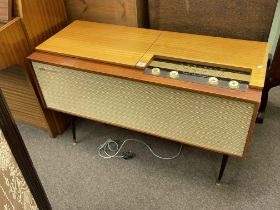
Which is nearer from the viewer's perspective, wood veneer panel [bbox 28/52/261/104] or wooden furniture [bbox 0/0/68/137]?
wood veneer panel [bbox 28/52/261/104]

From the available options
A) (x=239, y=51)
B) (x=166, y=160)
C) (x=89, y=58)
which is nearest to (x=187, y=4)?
(x=239, y=51)

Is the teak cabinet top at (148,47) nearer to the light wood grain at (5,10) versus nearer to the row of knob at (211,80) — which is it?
the row of knob at (211,80)

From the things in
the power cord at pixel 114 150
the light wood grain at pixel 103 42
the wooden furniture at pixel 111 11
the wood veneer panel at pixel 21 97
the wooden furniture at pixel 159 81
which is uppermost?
the wooden furniture at pixel 111 11

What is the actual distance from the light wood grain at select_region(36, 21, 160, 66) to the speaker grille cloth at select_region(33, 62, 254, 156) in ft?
0.27

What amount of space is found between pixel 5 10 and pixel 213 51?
870mm

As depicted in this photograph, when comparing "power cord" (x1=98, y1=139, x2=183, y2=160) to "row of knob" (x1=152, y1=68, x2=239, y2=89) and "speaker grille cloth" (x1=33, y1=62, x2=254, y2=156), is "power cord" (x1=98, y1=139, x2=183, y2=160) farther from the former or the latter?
"row of knob" (x1=152, y1=68, x2=239, y2=89)

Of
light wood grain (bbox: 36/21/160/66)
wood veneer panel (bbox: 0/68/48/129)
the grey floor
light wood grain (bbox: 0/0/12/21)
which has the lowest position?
the grey floor

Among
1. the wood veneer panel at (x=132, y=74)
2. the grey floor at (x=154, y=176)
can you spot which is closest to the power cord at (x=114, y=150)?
the grey floor at (x=154, y=176)

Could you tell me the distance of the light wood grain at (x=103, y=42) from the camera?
46.1 inches

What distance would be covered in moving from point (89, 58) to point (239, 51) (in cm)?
59

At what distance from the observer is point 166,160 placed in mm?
1457

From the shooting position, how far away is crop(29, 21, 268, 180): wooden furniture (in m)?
1.02

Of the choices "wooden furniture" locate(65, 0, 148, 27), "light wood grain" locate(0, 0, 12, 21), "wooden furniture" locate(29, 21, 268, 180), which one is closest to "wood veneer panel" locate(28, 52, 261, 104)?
"wooden furniture" locate(29, 21, 268, 180)

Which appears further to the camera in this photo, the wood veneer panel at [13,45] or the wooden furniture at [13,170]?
the wood veneer panel at [13,45]
